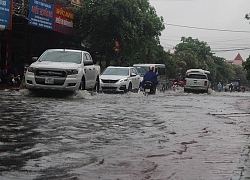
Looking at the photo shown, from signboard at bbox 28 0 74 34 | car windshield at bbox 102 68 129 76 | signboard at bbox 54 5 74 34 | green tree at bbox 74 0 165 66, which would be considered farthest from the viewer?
green tree at bbox 74 0 165 66

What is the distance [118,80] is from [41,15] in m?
7.30

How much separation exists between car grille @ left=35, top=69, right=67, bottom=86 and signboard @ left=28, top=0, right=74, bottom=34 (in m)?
10.2

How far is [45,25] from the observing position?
25.7m

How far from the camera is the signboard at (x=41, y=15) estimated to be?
79.8 feet

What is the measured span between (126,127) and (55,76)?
273 inches

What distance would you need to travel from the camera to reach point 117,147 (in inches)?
240

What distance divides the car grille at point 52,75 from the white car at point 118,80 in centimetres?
639

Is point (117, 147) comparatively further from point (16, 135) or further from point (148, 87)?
point (148, 87)

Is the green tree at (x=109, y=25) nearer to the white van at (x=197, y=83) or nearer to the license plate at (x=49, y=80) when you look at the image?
the white van at (x=197, y=83)

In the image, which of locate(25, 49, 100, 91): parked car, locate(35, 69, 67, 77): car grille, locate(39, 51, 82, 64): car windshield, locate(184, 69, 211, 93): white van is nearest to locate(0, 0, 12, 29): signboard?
locate(39, 51, 82, 64): car windshield

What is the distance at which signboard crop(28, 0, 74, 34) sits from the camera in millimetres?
24500

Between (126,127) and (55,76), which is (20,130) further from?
(55,76)

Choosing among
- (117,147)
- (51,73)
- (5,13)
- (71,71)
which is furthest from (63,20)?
(117,147)

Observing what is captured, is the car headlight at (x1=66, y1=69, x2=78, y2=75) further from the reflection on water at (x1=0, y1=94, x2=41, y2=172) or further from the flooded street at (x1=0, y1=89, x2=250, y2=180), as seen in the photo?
the flooded street at (x1=0, y1=89, x2=250, y2=180)
